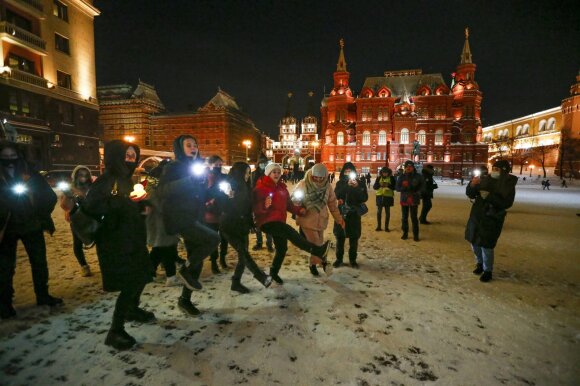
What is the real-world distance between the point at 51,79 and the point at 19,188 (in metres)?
27.9

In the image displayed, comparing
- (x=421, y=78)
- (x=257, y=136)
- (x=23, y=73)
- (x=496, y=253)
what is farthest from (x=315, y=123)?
(x=496, y=253)

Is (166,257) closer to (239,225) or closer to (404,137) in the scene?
(239,225)

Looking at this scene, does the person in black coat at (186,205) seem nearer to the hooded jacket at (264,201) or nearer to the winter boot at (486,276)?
the hooded jacket at (264,201)

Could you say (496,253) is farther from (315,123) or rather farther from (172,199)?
(315,123)

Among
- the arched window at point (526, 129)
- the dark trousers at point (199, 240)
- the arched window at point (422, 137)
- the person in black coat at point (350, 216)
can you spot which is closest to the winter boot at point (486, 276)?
the person in black coat at point (350, 216)

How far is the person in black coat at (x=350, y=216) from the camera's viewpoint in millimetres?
5523

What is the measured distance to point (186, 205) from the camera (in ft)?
10.8

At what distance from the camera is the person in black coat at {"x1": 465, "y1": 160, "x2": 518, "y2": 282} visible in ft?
15.0

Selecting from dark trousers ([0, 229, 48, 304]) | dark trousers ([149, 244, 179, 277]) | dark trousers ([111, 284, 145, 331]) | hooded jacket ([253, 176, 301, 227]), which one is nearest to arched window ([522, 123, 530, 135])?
hooded jacket ([253, 176, 301, 227])

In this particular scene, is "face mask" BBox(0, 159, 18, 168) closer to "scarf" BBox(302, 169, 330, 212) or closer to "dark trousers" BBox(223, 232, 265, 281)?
"dark trousers" BBox(223, 232, 265, 281)

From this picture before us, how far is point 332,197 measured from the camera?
4777 mm

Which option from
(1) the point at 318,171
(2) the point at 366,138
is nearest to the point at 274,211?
(1) the point at 318,171

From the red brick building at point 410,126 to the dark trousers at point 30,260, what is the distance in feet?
195

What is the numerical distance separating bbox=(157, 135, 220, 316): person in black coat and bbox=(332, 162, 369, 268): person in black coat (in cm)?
281
